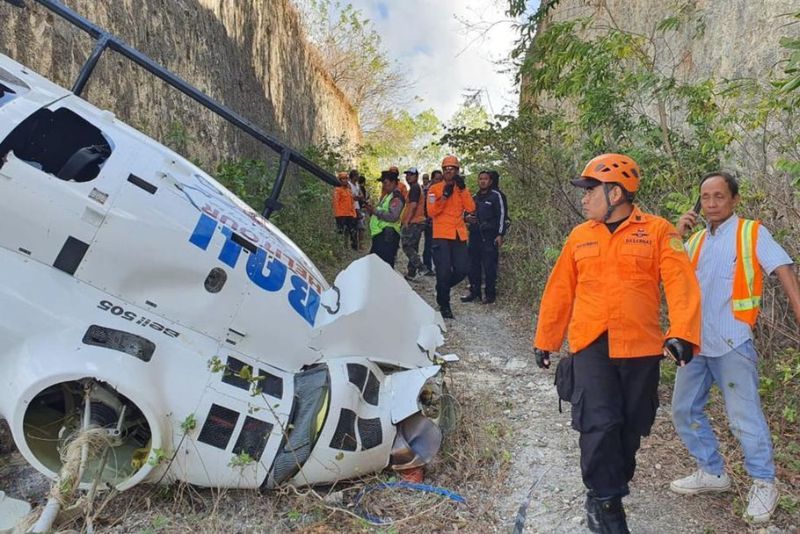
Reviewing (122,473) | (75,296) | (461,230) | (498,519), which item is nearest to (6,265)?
(75,296)

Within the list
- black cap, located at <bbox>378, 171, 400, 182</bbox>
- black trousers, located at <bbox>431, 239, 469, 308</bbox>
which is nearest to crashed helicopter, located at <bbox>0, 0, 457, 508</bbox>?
black trousers, located at <bbox>431, 239, 469, 308</bbox>

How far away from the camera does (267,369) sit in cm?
305

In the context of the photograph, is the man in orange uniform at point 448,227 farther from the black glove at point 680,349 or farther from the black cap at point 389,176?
the black glove at point 680,349

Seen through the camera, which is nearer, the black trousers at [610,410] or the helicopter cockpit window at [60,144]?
the black trousers at [610,410]

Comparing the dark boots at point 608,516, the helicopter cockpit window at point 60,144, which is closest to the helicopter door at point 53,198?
the helicopter cockpit window at point 60,144

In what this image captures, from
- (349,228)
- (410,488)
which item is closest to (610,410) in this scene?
(410,488)

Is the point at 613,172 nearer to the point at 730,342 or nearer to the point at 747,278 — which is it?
the point at 747,278

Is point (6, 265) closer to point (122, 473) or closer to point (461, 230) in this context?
point (122, 473)

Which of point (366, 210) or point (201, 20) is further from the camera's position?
point (366, 210)

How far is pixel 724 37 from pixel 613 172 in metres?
5.46

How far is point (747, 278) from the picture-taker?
263cm

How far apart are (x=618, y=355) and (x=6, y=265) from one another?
106 inches

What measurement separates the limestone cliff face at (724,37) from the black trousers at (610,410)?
Answer: 4.18 metres

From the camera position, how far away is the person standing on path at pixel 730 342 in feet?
8.43
